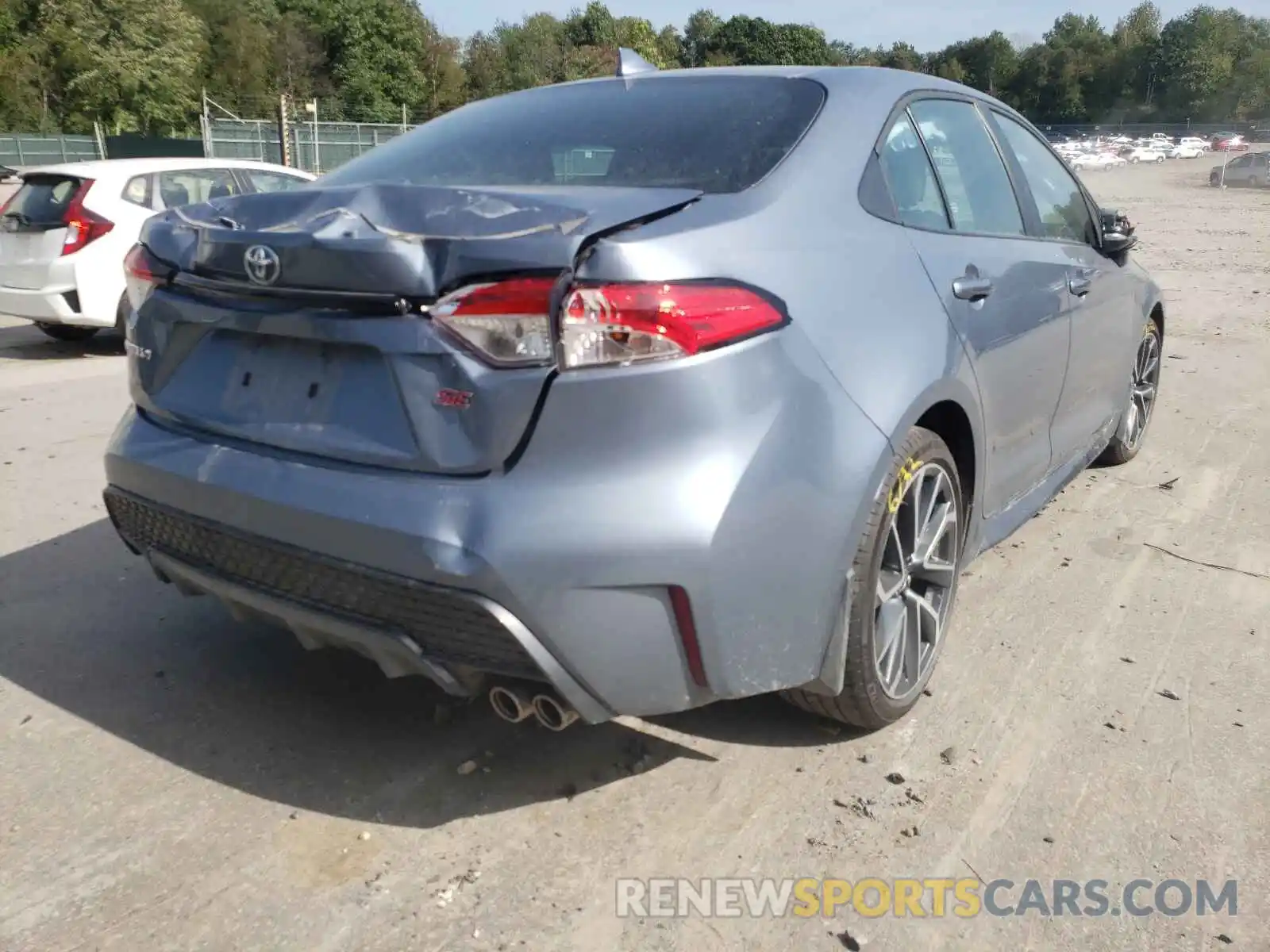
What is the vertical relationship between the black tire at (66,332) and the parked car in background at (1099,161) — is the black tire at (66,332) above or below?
above

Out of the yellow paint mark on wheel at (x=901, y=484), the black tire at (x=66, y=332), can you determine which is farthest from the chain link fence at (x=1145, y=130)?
the yellow paint mark on wheel at (x=901, y=484)

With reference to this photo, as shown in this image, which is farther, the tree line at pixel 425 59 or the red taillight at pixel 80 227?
the tree line at pixel 425 59

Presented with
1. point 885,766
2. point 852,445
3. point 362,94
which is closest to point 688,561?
point 852,445

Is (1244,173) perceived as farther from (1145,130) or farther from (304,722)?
(304,722)

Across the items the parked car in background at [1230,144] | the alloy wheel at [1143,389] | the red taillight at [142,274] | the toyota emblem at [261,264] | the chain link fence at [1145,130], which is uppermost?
the toyota emblem at [261,264]

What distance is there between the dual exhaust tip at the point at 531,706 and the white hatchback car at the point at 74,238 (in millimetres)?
6689

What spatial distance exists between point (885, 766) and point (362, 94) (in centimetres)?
8109

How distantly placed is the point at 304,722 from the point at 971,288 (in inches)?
82.9

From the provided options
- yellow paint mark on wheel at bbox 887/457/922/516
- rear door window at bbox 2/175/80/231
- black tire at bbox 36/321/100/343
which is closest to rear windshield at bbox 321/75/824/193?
yellow paint mark on wheel at bbox 887/457/922/516

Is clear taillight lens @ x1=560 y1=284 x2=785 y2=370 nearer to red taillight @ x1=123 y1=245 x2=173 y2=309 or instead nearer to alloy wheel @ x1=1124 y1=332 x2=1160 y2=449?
red taillight @ x1=123 y1=245 x2=173 y2=309

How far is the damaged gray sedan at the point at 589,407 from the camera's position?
2.11 metres

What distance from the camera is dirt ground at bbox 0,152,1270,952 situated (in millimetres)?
2199

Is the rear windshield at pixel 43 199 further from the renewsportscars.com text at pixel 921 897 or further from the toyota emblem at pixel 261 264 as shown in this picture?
the renewsportscars.com text at pixel 921 897

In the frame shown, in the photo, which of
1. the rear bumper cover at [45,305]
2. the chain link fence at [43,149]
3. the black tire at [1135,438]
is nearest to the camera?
the black tire at [1135,438]
